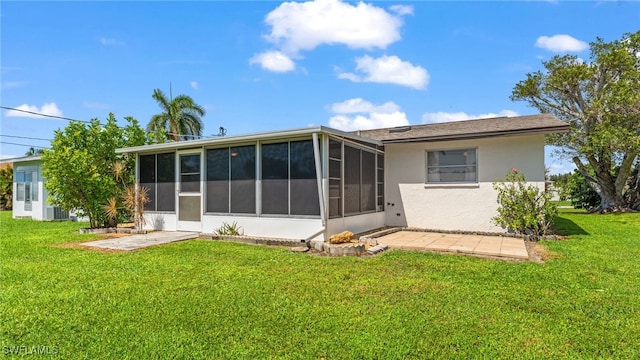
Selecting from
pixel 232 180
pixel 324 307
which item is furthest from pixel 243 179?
pixel 324 307

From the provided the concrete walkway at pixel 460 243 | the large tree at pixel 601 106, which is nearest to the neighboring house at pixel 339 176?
the concrete walkway at pixel 460 243

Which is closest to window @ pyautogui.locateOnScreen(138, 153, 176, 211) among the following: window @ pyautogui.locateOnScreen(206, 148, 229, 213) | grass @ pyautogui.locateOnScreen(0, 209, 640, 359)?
window @ pyautogui.locateOnScreen(206, 148, 229, 213)

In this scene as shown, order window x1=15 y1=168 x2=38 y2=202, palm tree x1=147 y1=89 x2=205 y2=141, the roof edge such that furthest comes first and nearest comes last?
palm tree x1=147 y1=89 x2=205 y2=141, window x1=15 y1=168 x2=38 y2=202, the roof edge

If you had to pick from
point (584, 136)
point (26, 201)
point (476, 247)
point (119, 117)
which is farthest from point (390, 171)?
point (26, 201)

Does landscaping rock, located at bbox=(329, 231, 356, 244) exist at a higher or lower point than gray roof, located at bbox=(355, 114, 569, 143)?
lower

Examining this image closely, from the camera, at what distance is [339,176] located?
8953 millimetres

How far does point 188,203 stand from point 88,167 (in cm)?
420

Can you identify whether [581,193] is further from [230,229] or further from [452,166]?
[230,229]

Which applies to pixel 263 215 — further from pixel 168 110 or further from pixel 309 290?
pixel 168 110

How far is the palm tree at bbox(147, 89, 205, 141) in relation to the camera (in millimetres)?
26000

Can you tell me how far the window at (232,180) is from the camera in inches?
374

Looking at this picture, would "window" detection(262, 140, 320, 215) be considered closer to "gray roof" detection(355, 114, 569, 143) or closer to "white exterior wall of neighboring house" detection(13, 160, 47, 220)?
"gray roof" detection(355, 114, 569, 143)

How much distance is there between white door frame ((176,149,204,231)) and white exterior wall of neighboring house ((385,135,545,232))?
618 cm

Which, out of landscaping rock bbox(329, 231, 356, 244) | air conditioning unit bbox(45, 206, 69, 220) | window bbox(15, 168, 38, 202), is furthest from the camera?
window bbox(15, 168, 38, 202)
